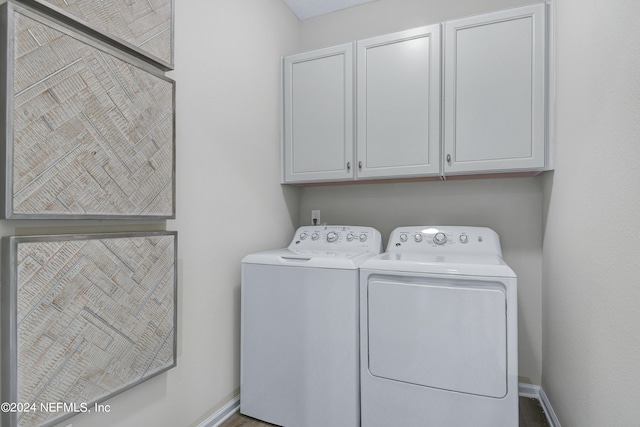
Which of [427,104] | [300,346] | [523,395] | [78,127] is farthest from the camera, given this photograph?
[523,395]

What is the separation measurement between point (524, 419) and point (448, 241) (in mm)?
1018

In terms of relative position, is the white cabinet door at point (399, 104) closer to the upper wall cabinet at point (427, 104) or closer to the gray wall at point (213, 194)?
the upper wall cabinet at point (427, 104)

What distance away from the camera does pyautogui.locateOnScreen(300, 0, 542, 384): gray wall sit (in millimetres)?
2070

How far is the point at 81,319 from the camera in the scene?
1097 mm

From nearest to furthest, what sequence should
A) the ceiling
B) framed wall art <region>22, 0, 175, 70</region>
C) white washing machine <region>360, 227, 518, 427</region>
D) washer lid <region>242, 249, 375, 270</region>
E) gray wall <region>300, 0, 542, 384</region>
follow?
1. framed wall art <region>22, 0, 175, 70</region>
2. white washing machine <region>360, 227, 518, 427</region>
3. washer lid <region>242, 249, 375, 270</region>
4. gray wall <region>300, 0, 542, 384</region>
5. the ceiling

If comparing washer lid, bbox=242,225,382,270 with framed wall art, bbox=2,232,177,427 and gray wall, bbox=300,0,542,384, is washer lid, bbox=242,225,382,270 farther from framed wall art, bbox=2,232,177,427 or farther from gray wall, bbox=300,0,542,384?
framed wall art, bbox=2,232,177,427

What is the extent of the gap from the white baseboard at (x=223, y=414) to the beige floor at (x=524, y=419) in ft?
0.08

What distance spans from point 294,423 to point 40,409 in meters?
1.12

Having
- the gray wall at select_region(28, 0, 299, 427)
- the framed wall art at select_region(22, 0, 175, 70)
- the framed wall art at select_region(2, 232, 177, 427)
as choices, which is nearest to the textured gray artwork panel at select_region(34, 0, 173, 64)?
the framed wall art at select_region(22, 0, 175, 70)

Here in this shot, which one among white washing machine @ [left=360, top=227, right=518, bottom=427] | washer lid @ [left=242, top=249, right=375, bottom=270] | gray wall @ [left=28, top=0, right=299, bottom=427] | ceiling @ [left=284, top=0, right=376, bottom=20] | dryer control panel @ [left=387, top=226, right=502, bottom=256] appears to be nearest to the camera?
white washing machine @ [left=360, top=227, right=518, bottom=427]

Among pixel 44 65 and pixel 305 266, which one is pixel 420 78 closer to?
pixel 305 266

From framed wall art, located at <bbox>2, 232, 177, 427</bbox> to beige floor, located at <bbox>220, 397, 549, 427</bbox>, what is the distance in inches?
24.3

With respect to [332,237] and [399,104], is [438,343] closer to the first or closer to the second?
[332,237]

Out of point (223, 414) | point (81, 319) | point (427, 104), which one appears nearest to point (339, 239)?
point (427, 104)
